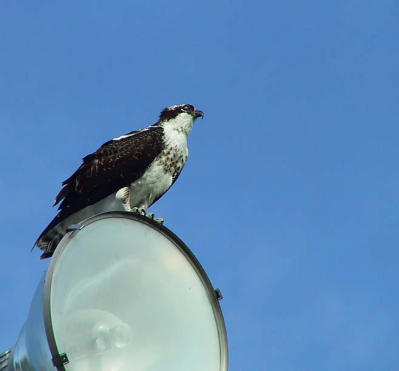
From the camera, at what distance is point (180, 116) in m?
6.78

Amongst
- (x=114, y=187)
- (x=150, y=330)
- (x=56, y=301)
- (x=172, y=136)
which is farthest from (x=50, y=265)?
(x=172, y=136)

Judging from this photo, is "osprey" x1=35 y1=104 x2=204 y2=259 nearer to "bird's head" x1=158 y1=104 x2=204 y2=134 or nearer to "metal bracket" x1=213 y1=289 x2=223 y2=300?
"bird's head" x1=158 y1=104 x2=204 y2=134

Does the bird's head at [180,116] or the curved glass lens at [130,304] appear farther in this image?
the bird's head at [180,116]

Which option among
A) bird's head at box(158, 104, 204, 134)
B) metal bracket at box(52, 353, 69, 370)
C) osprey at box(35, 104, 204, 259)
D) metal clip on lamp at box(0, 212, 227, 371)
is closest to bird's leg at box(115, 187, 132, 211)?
osprey at box(35, 104, 204, 259)

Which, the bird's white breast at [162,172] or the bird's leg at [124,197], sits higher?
the bird's white breast at [162,172]

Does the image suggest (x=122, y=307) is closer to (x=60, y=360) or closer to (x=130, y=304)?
(x=130, y=304)

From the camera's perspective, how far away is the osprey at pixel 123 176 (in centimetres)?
575

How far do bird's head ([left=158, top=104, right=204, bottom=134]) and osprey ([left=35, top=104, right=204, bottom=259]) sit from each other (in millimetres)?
147

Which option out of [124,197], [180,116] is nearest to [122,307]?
[124,197]

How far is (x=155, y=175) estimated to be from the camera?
6.02 meters

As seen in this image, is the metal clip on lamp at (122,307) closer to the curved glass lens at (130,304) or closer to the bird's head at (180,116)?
the curved glass lens at (130,304)

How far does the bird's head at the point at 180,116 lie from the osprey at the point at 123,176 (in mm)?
147

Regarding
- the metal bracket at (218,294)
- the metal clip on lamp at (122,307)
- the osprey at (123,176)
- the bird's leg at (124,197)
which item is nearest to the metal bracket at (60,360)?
the metal clip on lamp at (122,307)

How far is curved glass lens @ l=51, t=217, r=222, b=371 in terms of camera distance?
2.98 metres
